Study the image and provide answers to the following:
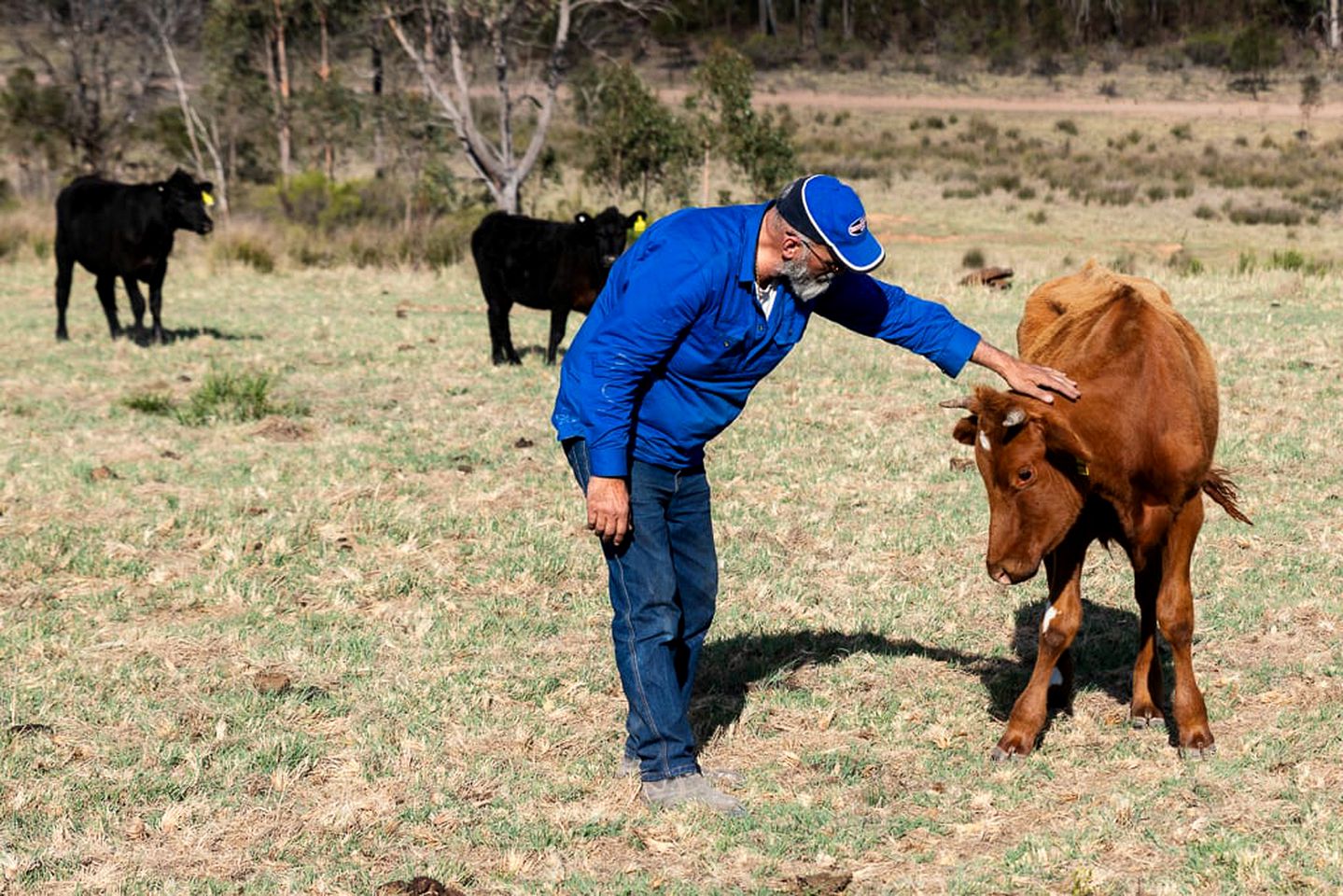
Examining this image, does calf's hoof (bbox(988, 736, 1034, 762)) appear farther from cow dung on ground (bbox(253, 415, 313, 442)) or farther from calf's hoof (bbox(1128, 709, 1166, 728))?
cow dung on ground (bbox(253, 415, 313, 442))

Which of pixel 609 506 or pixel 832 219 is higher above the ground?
pixel 832 219

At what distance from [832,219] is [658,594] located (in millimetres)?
1360

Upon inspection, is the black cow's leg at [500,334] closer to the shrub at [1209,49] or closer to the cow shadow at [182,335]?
the cow shadow at [182,335]

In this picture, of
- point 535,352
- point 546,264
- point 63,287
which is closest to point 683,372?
point 546,264

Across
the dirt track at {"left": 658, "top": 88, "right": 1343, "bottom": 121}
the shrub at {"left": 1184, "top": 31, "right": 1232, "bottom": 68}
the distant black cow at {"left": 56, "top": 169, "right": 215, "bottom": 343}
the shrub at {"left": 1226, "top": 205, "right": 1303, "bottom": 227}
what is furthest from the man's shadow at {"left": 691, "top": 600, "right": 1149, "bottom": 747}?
the shrub at {"left": 1184, "top": 31, "right": 1232, "bottom": 68}

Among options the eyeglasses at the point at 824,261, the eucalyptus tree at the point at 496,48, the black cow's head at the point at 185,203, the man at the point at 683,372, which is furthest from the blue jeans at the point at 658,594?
the eucalyptus tree at the point at 496,48

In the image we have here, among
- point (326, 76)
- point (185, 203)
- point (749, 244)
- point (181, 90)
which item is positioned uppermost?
point (326, 76)

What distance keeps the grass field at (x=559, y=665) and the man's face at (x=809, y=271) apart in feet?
5.76

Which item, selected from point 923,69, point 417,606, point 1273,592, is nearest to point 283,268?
point 417,606

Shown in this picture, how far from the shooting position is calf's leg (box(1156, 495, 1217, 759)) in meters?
5.45

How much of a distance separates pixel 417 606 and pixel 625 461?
9.39 feet

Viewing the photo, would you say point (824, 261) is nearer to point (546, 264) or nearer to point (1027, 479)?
point (1027, 479)

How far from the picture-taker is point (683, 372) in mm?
4793

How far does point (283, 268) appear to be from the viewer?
21922 millimetres
